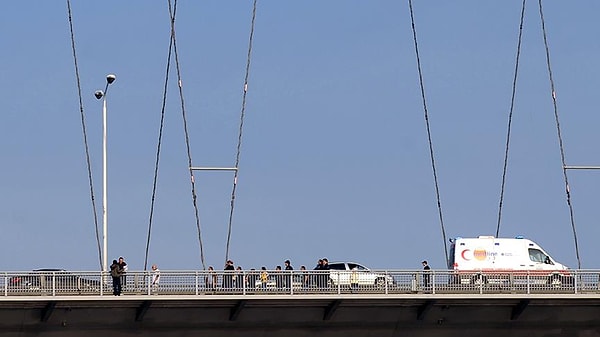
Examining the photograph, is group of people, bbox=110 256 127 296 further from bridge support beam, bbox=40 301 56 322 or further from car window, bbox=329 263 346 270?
car window, bbox=329 263 346 270

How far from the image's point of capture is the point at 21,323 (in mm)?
60781

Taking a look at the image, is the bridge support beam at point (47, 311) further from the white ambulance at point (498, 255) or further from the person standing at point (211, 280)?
the white ambulance at point (498, 255)

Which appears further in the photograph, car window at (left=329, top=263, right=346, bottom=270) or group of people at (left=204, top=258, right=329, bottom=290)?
car window at (left=329, top=263, right=346, bottom=270)

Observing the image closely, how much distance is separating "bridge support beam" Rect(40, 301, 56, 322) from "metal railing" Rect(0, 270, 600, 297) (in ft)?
3.89

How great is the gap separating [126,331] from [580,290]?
19659mm

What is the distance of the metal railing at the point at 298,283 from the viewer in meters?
62.5

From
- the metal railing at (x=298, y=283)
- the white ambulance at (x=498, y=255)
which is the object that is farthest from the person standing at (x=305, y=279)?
the white ambulance at (x=498, y=255)

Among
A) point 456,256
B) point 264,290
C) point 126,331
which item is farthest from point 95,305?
point 456,256

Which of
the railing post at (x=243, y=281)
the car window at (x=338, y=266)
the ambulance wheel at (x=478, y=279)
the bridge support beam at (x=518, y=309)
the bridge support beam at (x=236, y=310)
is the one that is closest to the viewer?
the bridge support beam at (x=236, y=310)

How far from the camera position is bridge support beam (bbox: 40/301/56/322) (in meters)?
60.8

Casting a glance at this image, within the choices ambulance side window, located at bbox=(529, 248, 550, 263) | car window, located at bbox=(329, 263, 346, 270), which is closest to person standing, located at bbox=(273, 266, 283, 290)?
car window, located at bbox=(329, 263, 346, 270)

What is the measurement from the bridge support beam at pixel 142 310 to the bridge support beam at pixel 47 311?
11.0 ft

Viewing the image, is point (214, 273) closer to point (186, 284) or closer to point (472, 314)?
point (186, 284)

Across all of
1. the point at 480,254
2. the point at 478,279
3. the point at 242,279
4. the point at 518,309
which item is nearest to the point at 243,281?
the point at 242,279
